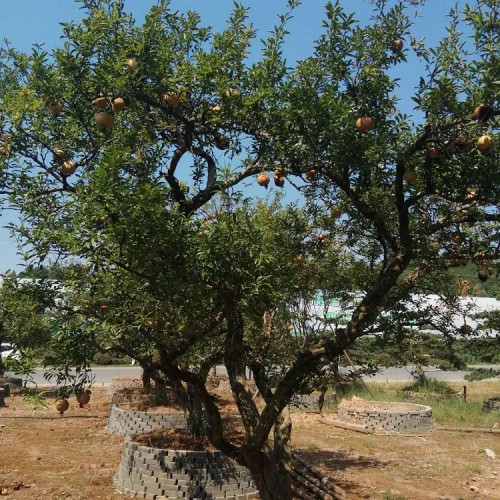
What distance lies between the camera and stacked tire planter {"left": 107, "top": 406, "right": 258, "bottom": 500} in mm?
8359

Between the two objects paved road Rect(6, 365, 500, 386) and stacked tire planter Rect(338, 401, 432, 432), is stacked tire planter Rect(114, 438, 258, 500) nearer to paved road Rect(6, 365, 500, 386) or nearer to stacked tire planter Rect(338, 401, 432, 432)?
stacked tire planter Rect(338, 401, 432, 432)

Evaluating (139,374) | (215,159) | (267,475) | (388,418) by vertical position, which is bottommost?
(388,418)

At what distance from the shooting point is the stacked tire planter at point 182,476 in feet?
27.4

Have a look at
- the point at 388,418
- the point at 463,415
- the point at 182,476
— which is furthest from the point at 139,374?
the point at 182,476

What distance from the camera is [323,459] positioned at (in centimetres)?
1175

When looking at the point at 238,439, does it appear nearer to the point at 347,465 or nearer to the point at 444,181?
the point at 347,465

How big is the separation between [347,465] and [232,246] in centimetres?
802

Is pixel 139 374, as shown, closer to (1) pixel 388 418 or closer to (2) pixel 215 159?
(1) pixel 388 418

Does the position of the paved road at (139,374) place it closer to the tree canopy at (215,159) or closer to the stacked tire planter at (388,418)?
the stacked tire planter at (388,418)

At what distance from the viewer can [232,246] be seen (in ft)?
15.4

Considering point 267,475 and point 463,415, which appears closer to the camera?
point 267,475

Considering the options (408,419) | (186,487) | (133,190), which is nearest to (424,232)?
(133,190)

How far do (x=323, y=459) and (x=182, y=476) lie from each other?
4247mm

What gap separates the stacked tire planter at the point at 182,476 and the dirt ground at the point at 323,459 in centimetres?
45
